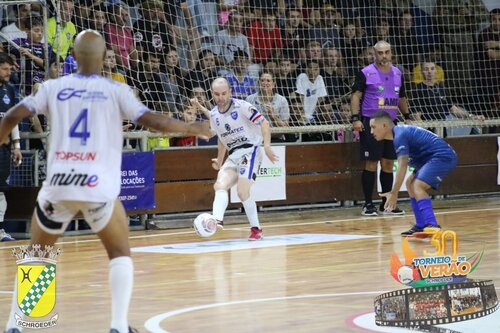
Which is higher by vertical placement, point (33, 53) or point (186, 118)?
point (33, 53)

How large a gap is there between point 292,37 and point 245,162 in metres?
5.06

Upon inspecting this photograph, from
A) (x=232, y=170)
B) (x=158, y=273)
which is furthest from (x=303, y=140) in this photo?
Result: (x=158, y=273)

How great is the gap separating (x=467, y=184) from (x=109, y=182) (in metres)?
13.7

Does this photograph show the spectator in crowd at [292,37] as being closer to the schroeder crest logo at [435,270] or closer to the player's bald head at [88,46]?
the schroeder crest logo at [435,270]

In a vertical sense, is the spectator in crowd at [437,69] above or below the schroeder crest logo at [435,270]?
above

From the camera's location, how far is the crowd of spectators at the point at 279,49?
52.3 ft

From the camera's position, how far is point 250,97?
56.6ft

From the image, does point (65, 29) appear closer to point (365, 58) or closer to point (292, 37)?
point (292, 37)

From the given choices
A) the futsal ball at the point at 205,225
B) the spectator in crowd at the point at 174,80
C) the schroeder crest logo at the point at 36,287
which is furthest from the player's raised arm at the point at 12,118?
the spectator in crowd at the point at 174,80

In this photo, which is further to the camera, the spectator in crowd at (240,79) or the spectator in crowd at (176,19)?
the spectator in crowd at (240,79)

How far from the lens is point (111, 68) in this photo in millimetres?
15766

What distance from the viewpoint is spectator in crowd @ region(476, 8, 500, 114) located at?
20.9 m

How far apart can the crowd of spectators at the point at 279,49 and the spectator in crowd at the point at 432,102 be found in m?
0.02

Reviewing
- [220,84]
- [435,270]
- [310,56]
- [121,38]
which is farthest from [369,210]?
[435,270]
